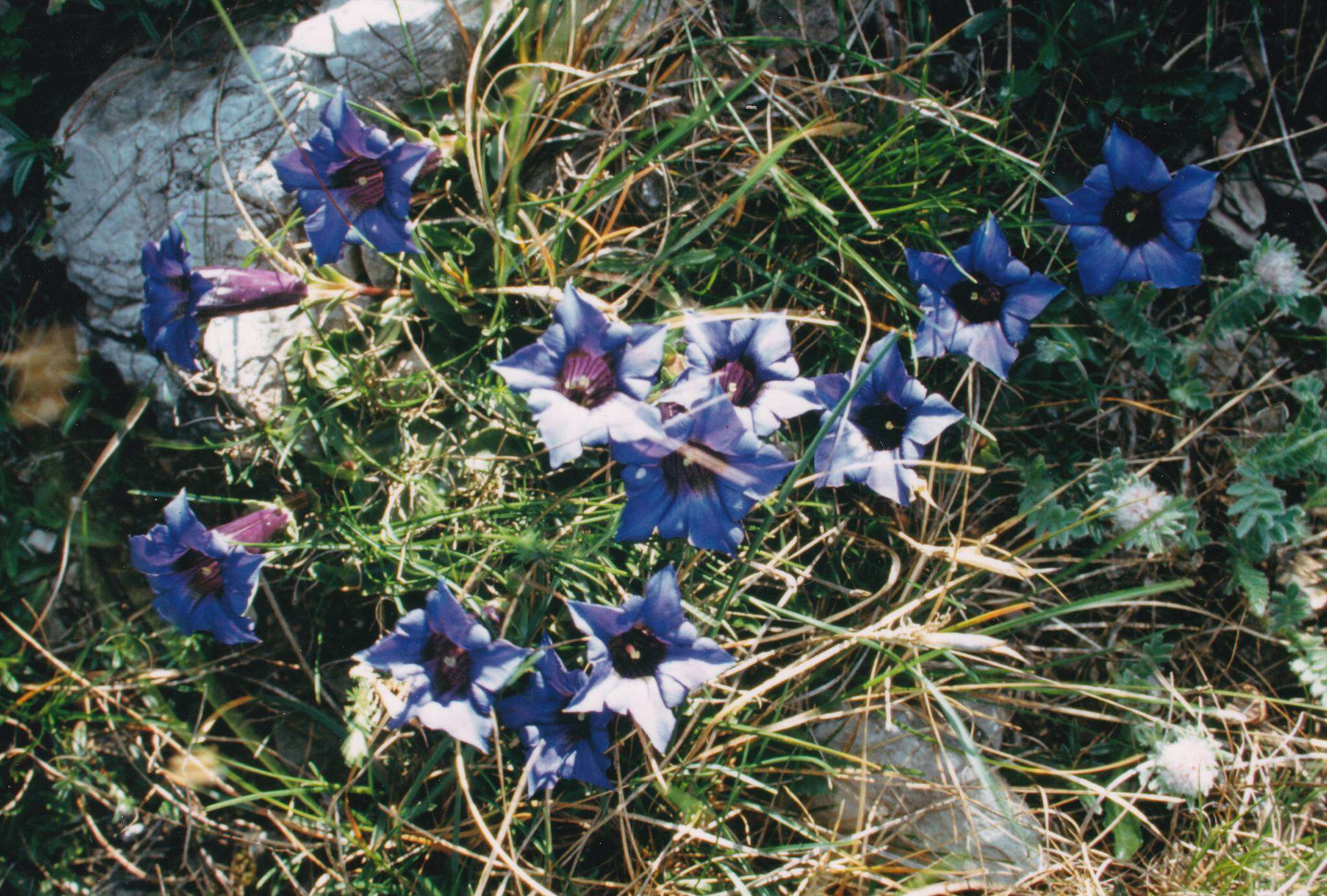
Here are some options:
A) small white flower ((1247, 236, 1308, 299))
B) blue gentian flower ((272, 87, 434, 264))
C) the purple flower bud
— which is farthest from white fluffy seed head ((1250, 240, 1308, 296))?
the purple flower bud

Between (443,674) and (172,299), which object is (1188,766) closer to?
(443,674)

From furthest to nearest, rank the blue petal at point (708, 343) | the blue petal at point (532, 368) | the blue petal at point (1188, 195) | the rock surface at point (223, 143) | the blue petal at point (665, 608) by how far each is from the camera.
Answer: the rock surface at point (223, 143), the blue petal at point (1188, 195), the blue petal at point (708, 343), the blue petal at point (665, 608), the blue petal at point (532, 368)

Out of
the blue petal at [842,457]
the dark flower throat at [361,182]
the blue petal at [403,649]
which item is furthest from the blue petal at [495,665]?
the dark flower throat at [361,182]

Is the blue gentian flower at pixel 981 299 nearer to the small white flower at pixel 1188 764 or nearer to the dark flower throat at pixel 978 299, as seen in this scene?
the dark flower throat at pixel 978 299

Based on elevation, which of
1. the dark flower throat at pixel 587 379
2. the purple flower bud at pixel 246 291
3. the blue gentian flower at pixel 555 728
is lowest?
the blue gentian flower at pixel 555 728

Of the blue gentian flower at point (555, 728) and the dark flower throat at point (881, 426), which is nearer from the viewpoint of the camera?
the blue gentian flower at point (555, 728)

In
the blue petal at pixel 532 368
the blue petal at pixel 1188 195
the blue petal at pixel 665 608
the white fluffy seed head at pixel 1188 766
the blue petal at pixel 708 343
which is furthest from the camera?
the white fluffy seed head at pixel 1188 766

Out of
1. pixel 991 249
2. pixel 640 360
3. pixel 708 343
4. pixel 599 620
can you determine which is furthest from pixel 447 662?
pixel 991 249

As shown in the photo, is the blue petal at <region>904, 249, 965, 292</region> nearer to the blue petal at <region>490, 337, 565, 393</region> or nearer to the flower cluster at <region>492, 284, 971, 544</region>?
the flower cluster at <region>492, 284, 971, 544</region>
